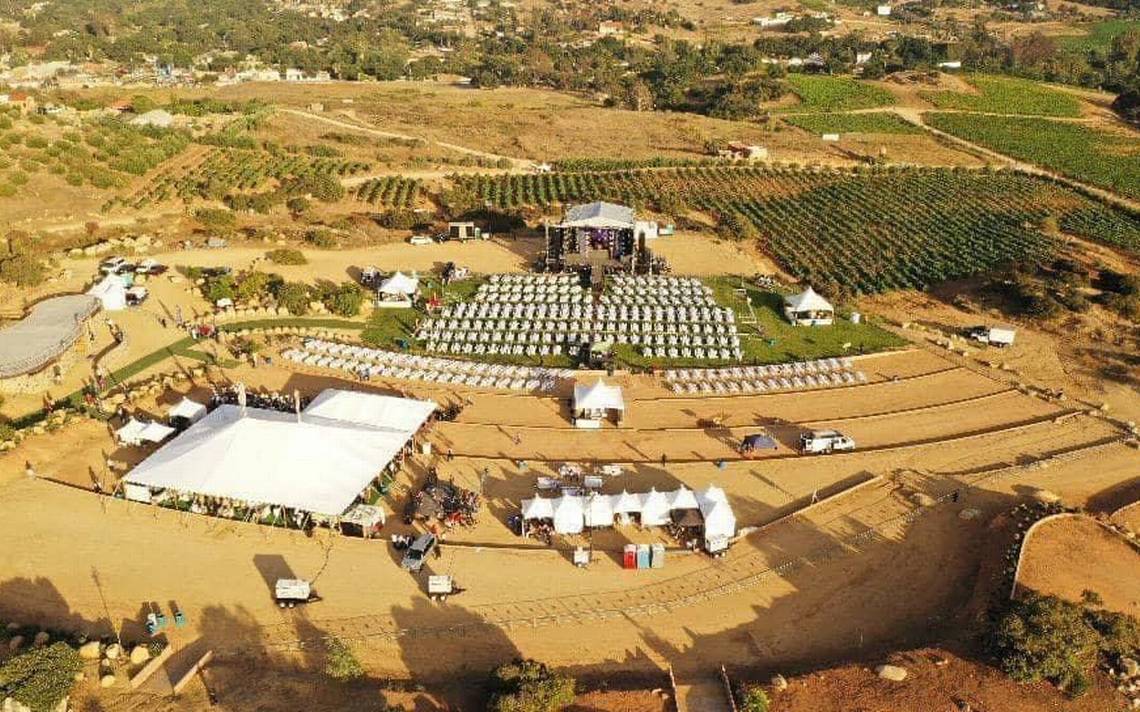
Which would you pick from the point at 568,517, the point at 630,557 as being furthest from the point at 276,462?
the point at 630,557

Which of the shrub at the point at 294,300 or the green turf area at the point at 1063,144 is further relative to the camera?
the green turf area at the point at 1063,144

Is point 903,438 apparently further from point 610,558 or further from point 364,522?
point 364,522

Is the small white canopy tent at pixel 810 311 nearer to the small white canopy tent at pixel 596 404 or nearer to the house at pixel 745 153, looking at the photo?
the small white canopy tent at pixel 596 404

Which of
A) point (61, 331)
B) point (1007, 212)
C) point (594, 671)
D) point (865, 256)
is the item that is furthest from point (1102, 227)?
point (61, 331)

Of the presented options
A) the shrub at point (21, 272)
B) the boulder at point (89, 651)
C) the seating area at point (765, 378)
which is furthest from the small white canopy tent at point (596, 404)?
the shrub at point (21, 272)

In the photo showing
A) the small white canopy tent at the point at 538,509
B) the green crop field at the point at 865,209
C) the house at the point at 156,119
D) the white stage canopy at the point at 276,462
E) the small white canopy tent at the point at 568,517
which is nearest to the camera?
the white stage canopy at the point at 276,462

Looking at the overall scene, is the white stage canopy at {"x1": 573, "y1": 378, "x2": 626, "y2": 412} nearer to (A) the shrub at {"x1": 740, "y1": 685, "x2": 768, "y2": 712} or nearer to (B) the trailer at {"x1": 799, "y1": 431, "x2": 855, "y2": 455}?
(B) the trailer at {"x1": 799, "y1": 431, "x2": 855, "y2": 455}

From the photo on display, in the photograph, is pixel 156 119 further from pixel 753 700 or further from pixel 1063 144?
pixel 1063 144
